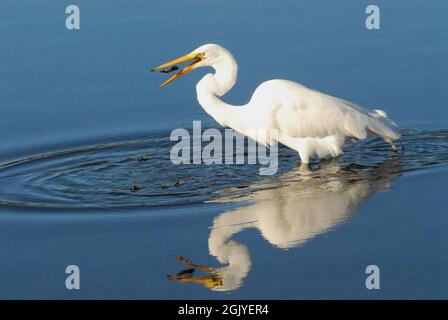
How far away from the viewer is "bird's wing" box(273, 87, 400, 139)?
10.3 meters

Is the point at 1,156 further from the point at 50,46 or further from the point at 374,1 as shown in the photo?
the point at 374,1

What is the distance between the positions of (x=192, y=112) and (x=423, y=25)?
11.7ft

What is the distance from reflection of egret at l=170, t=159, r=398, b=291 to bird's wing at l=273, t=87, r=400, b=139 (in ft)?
1.14

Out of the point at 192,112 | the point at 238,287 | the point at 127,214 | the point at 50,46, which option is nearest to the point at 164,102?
the point at 192,112

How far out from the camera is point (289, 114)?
10406 mm

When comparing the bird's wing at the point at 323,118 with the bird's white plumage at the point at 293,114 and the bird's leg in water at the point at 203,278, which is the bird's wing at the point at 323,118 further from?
the bird's leg in water at the point at 203,278

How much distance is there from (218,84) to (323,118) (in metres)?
1.07

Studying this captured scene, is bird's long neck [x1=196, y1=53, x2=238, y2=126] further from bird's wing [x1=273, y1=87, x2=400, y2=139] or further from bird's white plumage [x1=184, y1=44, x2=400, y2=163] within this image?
bird's wing [x1=273, y1=87, x2=400, y2=139]

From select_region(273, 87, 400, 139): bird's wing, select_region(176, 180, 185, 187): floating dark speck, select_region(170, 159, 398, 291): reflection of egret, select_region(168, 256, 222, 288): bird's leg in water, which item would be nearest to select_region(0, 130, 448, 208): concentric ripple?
select_region(176, 180, 185, 187): floating dark speck

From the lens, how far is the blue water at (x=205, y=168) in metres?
7.62

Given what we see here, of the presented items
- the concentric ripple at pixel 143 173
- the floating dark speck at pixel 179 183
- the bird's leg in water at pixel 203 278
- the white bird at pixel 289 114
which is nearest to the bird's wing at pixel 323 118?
the white bird at pixel 289 114

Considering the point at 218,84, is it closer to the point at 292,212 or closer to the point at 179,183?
the point at 179,183

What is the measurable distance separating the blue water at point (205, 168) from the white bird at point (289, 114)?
267mm

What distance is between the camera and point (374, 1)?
14.5 m
